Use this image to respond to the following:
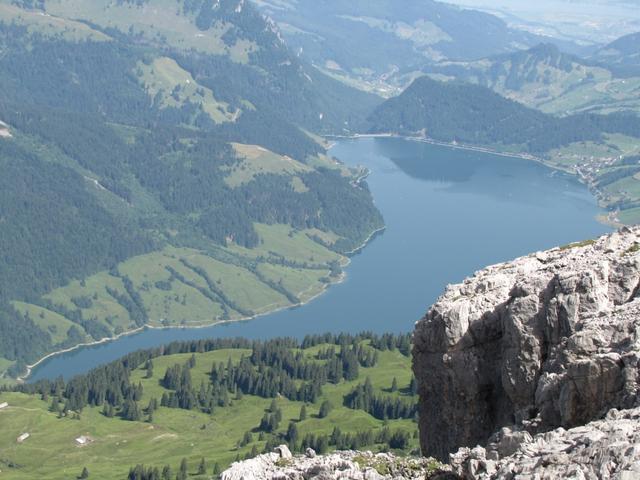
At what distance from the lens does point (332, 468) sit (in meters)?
45.0

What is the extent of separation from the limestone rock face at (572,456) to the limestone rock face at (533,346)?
1.47m

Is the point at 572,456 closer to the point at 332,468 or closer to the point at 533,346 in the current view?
the point at 332,468

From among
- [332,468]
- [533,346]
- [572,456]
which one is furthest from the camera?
[533,346]

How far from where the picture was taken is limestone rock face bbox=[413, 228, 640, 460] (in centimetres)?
4309

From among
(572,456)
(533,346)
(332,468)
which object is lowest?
(332,468)

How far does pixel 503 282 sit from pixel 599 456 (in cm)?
2054

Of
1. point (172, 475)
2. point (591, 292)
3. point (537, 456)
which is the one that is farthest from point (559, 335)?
point (172, 475)

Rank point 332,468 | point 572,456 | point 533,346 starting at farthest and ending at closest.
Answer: point 533,346
point 332,468
point 572,456

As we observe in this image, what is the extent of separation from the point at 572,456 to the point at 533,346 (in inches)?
520

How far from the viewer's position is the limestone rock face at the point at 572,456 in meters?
33.6

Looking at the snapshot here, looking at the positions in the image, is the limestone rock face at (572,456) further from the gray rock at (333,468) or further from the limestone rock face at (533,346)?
the gray rock at (333,468)

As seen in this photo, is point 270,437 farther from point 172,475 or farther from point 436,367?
point 436,367

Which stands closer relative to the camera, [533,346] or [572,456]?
[572,456]

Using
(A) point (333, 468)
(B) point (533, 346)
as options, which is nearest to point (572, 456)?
(A) point (333, 468)
